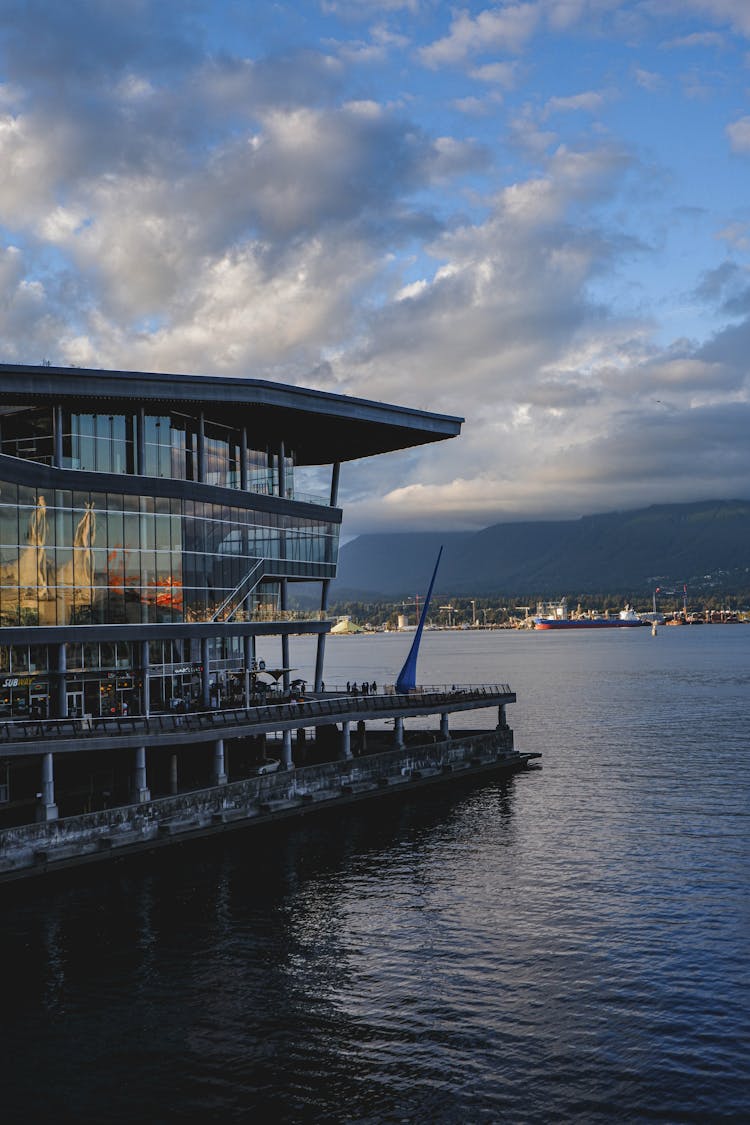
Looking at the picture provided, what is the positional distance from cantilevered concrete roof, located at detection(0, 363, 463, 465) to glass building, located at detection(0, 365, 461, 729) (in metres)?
0.15

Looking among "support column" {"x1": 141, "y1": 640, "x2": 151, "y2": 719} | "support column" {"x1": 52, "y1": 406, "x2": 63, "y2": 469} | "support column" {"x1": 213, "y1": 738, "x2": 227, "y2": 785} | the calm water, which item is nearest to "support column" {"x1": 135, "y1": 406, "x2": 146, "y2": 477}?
"support column" {"x1": 52, "y1": 406, "x2": 63, "y2": 469}

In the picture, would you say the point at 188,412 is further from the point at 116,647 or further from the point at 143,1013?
the point at 143,1013

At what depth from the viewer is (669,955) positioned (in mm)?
41250

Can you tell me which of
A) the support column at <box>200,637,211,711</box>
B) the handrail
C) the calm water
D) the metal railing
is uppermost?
the handrail

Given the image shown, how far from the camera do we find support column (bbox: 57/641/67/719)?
216 feet

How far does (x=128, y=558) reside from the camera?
68.1m

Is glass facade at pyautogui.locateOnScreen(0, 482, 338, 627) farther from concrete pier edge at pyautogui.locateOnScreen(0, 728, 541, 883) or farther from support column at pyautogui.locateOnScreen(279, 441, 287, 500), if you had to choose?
concrete pier edge at pyautogui.locateOnScreen(0, 728, 541, 883)

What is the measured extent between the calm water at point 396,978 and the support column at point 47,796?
4353mm

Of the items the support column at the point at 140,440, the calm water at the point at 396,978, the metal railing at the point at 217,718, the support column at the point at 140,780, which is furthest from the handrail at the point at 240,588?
the calm water at the point at 396,978

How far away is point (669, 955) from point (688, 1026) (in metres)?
6.61

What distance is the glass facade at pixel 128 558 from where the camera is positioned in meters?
62.2

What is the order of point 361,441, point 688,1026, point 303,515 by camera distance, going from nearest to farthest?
1. point 688,1026
2. point 303,515
3. point 361,441

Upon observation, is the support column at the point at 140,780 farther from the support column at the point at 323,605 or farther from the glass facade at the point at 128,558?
the support column at the point at 323,605

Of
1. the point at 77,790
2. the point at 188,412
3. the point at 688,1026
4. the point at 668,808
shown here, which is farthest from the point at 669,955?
the point at 188,412
